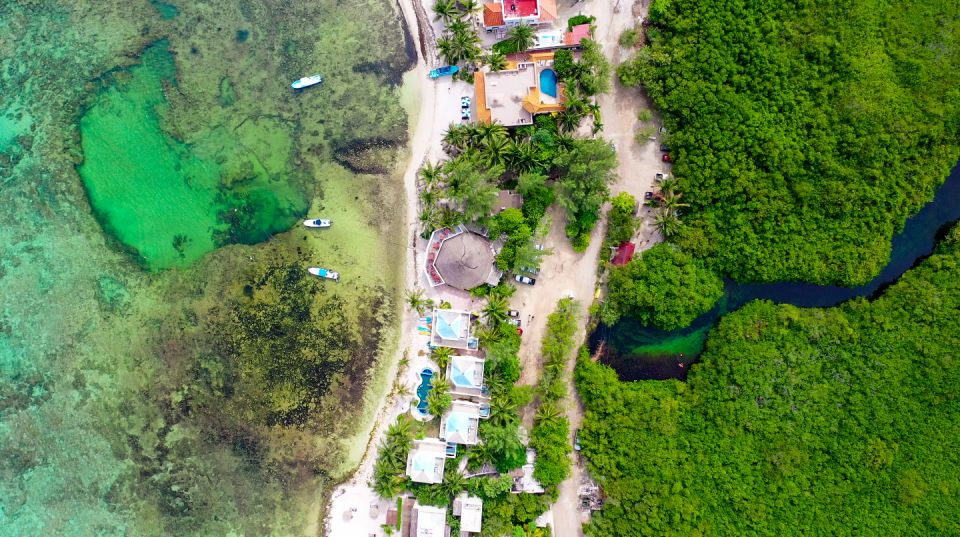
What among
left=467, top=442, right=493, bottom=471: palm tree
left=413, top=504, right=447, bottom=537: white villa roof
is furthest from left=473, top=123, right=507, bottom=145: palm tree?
left=413, top=504, right=447, bottom=537: white villa roof

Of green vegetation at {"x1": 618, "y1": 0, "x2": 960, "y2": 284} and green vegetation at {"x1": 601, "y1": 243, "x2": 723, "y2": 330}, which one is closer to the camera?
green vegetation at {"x1": 618, "y1": 0, "x2": 960, "y2": 284}

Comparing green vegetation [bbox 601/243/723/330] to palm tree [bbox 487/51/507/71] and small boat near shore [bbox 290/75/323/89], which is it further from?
small boat near shore [bbox 290/75/323/89]

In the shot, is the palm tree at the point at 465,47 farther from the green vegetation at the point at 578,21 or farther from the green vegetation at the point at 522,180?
the green vegetation at the point at 578,21

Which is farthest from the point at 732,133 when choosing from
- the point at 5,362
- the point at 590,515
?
the point at 5,362

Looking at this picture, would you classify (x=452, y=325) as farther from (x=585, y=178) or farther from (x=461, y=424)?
(x=585, y=178)

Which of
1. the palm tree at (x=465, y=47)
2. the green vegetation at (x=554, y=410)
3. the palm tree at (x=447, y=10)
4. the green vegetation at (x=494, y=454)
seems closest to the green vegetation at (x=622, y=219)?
the green vegetation at (x=554, y=410)

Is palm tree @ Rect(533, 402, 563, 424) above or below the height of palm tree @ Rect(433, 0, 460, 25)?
below

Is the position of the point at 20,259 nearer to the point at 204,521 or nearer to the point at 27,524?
the point at 27,524
